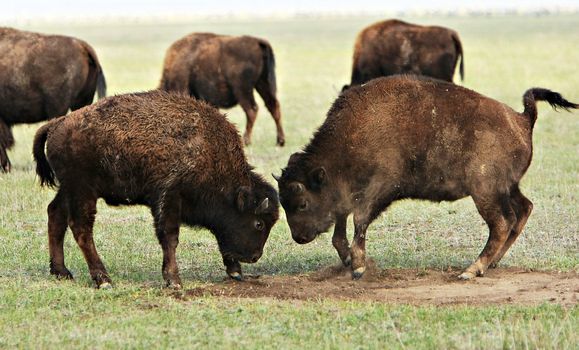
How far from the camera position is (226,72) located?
60.4 ft

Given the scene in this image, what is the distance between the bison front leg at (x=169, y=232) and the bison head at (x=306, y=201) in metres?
1.09

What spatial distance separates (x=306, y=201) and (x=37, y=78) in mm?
6856

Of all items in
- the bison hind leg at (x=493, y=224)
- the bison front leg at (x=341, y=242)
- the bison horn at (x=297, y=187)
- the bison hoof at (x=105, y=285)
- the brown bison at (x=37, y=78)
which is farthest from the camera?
the brown bison at (x=37, y=78)

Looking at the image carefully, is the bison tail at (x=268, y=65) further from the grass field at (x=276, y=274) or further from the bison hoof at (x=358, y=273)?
the bison hoof at (x=358, y=273)

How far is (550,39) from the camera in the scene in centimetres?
5550

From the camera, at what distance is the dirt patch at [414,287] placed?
25.8 feet

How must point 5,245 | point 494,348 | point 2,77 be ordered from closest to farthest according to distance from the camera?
point 494,348 → point 5,245 → point 2,77

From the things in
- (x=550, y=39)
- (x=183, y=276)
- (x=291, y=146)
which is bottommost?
(x=550, y=39)

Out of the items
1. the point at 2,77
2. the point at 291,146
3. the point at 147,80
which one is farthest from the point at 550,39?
the point at 2,77

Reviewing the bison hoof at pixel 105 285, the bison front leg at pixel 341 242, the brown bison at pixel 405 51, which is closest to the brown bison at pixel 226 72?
the brown bison at pixel 405 51

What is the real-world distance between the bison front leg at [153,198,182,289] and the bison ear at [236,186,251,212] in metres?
0.51

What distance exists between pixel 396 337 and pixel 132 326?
1.82 meters

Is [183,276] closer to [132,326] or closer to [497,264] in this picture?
[132,326]

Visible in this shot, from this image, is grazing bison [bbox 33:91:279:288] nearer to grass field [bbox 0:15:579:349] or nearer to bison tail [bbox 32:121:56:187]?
bison tail [bbox 32:121:56:187]
